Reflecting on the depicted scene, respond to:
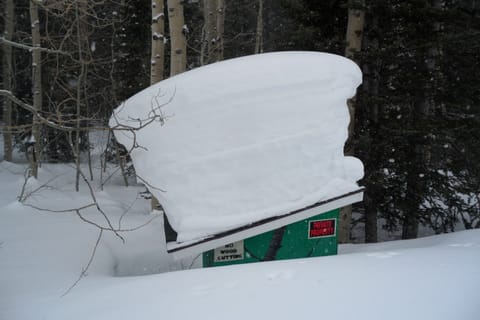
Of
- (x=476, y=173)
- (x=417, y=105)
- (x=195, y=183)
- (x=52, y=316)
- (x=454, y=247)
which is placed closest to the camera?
(x=52, y=316)

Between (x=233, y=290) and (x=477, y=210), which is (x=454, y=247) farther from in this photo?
(x=477, y=210)

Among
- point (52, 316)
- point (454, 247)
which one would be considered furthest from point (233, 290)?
point (454, 247)

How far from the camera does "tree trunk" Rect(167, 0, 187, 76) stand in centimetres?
621

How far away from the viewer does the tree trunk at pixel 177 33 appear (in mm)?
6211

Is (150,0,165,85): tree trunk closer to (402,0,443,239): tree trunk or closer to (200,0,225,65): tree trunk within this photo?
(200,0,225,65): tree trunk

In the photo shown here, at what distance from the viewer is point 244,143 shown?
338cm

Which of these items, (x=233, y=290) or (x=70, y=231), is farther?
(x=70, y=231)

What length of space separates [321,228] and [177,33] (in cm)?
442

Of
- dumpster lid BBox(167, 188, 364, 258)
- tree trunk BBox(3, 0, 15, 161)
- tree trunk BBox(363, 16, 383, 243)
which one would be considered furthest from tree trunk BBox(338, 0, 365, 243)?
tree trunk BBox(3, 0, 15, 161)

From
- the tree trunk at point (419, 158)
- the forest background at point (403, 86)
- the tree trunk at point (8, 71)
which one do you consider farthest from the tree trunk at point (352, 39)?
the tree trunk at point (8, 71)

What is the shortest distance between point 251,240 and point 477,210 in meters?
6.29

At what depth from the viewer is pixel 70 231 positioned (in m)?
5.94

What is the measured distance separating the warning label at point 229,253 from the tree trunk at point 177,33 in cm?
396

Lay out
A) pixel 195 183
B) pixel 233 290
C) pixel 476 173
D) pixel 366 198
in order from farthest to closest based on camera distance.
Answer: pixel 366 198 < pixel 476 173 < pixel 195 183 < pixel 233 290
